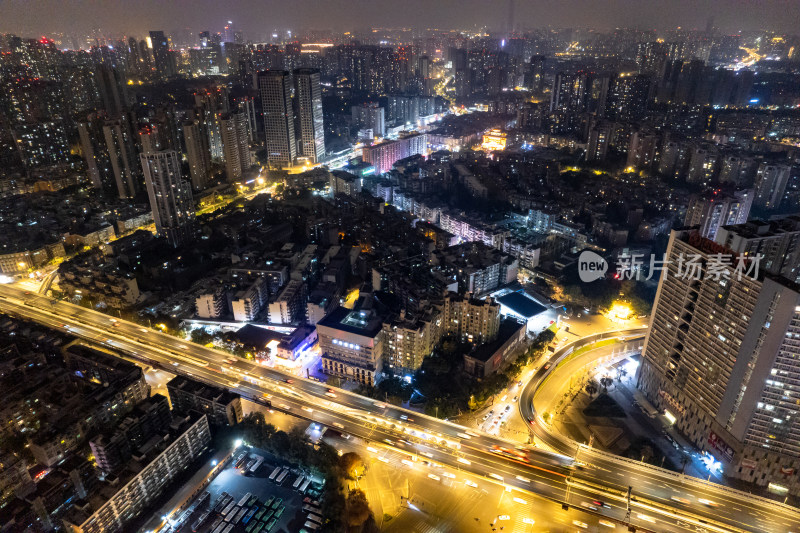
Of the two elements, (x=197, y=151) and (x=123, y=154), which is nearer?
(x=123, y=154)

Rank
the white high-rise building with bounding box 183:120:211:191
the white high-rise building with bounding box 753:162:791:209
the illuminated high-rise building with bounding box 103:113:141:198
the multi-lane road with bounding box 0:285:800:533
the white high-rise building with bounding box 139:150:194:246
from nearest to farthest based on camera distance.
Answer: the multi-lane road with bounding box 0:285:800:533 < the white high-rise building with bounding box 139:150:194:246 < the white high-rise building with bounding box 753:162:791:209 < the illuminated high-rise building with bounding box 103:113:141:198 < the white high-rise building with bounding box 183:120:211:191

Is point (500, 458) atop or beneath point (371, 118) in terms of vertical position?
beneath

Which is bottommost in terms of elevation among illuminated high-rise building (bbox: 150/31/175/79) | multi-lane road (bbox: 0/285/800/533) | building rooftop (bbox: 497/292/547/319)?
multi-lane road (bbox: 0/285/800/533)

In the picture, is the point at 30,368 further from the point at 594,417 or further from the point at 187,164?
the point at 187,164

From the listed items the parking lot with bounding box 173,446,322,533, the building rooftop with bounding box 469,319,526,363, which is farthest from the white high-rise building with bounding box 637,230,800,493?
the parking lot with bounding box 173,446,322,533

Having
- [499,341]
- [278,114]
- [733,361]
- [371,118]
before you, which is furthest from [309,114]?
[733,361]

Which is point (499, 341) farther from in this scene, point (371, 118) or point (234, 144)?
point (371, 118)

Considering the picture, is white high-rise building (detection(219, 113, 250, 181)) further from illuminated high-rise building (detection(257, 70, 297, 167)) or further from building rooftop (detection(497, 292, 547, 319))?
building rooftop (detection(497, 292, 547, 319))

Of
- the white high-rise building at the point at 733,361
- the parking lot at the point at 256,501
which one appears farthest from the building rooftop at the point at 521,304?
the parking lot at the point at 256,501
